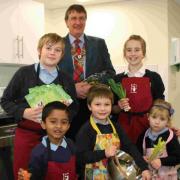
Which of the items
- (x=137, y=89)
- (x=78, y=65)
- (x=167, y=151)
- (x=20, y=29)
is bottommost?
(x=167, y=151)

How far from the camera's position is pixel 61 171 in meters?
1.67

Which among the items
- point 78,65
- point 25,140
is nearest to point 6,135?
point 78,65

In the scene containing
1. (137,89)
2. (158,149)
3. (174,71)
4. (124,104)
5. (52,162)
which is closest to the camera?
(52,162)

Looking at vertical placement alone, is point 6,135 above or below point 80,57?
below

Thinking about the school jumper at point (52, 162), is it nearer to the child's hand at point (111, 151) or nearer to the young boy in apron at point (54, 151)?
the young boy in apron at point (54, 151)

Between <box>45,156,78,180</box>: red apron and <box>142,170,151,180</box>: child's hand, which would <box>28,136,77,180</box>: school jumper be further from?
<box>142,170,151,180</box>: child's hand

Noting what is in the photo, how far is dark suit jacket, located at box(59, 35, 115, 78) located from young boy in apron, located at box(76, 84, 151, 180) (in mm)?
365

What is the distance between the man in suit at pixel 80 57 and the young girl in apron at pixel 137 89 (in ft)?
0.58

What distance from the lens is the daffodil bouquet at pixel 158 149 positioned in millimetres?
2018

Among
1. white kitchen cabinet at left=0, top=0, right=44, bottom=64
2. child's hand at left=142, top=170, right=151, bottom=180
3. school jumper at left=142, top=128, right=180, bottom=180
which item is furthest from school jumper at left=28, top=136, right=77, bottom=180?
white kitchen cabinet at left=0, top=0, right=44, bottom=64

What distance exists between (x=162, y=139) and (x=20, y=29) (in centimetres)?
202

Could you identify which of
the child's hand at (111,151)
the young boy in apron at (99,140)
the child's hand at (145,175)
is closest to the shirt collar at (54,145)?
the young boy in apron at (99,140)

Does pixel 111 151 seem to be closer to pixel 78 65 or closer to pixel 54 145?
pixel 54 145

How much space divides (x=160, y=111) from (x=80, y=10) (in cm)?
85
